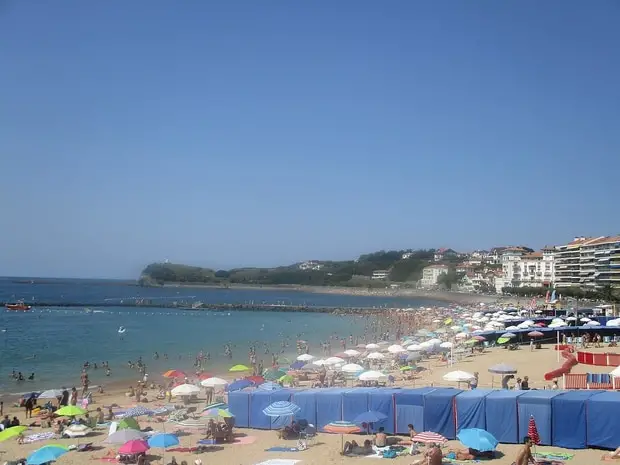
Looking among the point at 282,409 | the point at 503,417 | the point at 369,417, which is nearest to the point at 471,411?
the point at 503,417

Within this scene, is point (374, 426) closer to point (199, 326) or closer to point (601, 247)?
point (199, 326)

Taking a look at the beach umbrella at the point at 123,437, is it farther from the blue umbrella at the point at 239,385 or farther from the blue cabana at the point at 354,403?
the blue umbrella at the point at 239,385

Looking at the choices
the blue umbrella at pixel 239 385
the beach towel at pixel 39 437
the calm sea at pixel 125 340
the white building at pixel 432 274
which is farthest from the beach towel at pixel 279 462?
the white building at pixel 432 274

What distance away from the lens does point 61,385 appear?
31.5m

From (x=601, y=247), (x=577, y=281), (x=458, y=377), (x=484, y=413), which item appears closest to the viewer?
(x=484, y=413)

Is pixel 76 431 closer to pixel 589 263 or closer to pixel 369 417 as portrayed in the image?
pixel 369 417

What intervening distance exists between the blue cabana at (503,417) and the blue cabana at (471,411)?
13 centimetres

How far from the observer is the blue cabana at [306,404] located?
1747 cm

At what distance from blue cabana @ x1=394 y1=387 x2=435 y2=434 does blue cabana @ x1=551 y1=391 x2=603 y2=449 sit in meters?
3.35

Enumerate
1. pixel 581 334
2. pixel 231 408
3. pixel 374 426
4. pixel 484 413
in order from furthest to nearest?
1. pixel 581 334
2. pixel 231 408
3. pixel 374 426
4. pixel 484 413

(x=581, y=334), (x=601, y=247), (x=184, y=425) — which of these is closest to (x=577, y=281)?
(x=601, y=247)

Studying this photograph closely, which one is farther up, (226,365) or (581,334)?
(581,334)

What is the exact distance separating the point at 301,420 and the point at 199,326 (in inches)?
2182

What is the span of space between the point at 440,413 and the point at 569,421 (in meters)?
3.20
